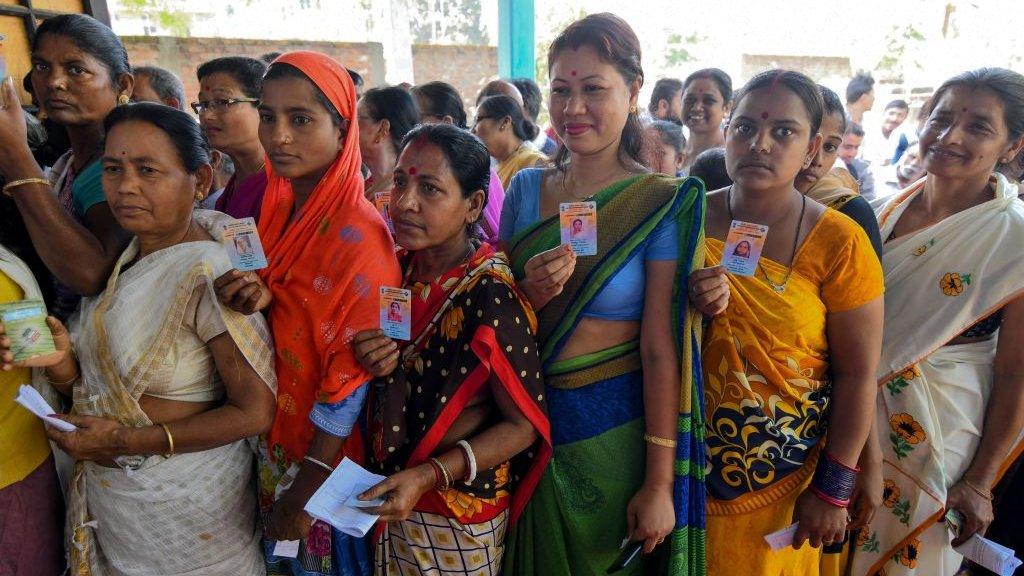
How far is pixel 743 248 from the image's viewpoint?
1.64 m

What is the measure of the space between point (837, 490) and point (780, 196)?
934 mm

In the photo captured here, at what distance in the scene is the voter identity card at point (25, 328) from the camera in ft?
4.92

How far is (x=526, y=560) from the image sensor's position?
1854 millimetres

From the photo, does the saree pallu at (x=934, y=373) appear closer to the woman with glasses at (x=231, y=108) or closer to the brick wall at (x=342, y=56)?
the woman with glasses at (x=231, y=108)

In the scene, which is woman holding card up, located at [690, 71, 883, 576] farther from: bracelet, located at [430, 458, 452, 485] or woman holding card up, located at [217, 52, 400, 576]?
woman holding card up, located at [217, 52, 400, 576]

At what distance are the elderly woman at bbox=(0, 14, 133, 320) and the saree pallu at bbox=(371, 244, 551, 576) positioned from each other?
0.99 meters

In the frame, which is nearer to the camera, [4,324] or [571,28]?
[4,324]

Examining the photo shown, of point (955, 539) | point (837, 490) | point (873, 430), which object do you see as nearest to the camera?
point (837, 490)

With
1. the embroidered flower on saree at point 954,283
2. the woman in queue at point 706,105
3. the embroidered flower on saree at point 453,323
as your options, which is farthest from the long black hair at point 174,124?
the woman in queue at point 706,105

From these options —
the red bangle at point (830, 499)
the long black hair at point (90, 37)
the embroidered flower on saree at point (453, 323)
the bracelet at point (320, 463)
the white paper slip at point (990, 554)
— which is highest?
the long black hair at point (90, 37)

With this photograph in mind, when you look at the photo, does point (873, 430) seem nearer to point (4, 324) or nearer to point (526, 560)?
point (526, 560)

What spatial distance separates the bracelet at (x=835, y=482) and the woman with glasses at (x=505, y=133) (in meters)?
3.06

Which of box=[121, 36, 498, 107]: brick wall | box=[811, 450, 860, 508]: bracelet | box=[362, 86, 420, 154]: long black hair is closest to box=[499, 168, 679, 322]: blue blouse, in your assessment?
box=[811, 450, 860, 508]: bracelet

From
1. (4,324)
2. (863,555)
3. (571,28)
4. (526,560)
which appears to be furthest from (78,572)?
(863,555)
